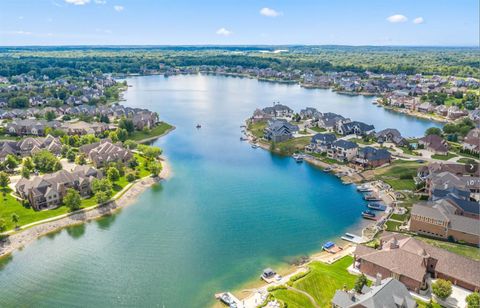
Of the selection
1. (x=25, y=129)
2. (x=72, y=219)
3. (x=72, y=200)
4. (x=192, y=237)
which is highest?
(x=25, y=129)

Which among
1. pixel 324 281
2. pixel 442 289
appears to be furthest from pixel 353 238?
pixel 442 289

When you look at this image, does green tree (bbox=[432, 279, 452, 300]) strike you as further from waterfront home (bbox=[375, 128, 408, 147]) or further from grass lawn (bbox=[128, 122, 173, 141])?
grass lawn (bbox=[128, 122, 173, 141])

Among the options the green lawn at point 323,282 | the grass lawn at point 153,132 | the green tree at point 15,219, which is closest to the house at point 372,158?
the green lawn at point 323,282

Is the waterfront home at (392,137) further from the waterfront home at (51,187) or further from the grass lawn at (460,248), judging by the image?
the waterfront home at (51,187)

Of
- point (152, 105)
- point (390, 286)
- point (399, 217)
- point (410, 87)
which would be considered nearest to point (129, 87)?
point (152, 105)

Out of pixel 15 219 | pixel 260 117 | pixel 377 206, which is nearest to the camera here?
pixel 15 219

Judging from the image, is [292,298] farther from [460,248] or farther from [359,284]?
[460,248]
